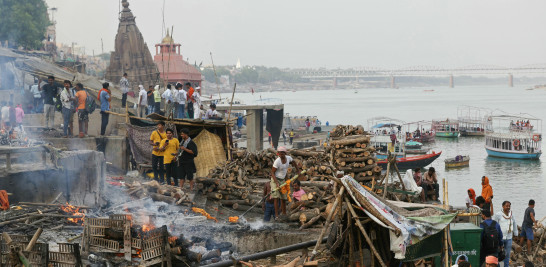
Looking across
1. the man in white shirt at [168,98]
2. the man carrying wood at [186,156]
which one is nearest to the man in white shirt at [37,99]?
the man in white shirt at [168,98]

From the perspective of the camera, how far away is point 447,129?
269 ft

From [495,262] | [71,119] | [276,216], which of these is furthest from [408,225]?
[71,119]

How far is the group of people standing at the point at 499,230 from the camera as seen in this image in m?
10.7

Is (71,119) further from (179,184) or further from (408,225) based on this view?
(408,225)

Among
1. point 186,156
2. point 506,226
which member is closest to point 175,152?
point 186,156

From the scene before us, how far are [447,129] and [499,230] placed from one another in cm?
7368

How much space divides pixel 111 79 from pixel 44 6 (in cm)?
839

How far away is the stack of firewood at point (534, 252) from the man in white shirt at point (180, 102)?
10918 mm

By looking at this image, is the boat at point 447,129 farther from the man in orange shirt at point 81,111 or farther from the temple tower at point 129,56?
the man in orange shirt at point 81,111

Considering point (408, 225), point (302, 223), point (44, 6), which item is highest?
point (44, 6)

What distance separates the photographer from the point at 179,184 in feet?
51.3

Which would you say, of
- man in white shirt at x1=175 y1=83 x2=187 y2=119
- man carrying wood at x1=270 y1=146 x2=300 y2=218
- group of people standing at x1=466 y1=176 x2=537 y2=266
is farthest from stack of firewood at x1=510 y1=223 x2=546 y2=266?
man in white shirt at x1=175 y1=83 x2=187 y2=119

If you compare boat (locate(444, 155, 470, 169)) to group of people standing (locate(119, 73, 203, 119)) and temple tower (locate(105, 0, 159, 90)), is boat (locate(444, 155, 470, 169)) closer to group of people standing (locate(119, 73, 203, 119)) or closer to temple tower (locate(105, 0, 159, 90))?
temple tower (locate(105, 0, 159, 90))

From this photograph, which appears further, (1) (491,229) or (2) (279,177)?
(2) (279,177)
